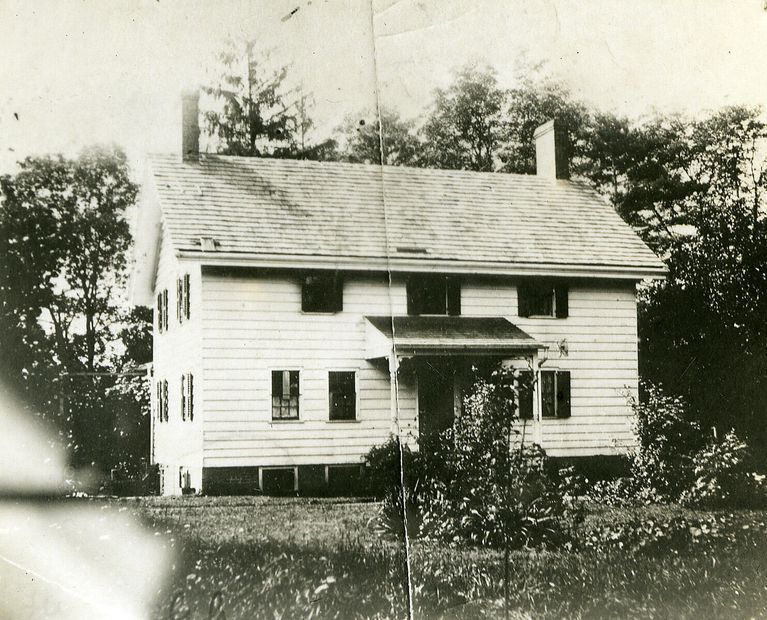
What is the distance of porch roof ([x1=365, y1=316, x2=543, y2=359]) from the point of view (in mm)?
3135

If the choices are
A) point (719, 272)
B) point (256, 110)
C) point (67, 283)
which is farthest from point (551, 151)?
point (67, 283)

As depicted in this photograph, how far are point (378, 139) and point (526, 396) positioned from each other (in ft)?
4.23

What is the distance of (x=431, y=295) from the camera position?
10.6 feet

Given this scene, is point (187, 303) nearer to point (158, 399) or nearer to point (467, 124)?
point (158, 399)

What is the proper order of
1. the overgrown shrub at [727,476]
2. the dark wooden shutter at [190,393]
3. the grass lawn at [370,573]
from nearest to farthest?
the grass lawn at [370,573]
the dark wooden shutter at [190,393]
the overgrown shrub at [727,476]

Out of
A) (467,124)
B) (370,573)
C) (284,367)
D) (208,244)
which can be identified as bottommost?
(370,573)

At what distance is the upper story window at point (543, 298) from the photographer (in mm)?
3414

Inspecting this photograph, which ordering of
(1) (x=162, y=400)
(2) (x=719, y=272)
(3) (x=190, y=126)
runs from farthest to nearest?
(2) (x=719, y=272), (3) (x=190, y=126), (1) (x=162, y=400)

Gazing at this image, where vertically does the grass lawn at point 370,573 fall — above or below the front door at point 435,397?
below

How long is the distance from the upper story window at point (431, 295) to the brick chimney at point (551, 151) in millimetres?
690

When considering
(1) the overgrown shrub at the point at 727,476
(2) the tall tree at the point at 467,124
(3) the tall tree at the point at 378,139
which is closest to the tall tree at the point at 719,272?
(1) the overgrown shrub at the point at 727,476

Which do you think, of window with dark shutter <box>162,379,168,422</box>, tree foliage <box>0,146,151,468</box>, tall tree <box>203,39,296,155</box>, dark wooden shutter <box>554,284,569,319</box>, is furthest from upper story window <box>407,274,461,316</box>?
tree foliage <box>0,146,151,468</box>

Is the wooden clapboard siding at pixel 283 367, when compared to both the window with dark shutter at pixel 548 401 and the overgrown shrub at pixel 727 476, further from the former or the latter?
the overgrown shrub at pixel 727 476

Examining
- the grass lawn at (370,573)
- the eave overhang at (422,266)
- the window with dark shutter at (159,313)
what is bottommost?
the grass lawn at (370,573)
